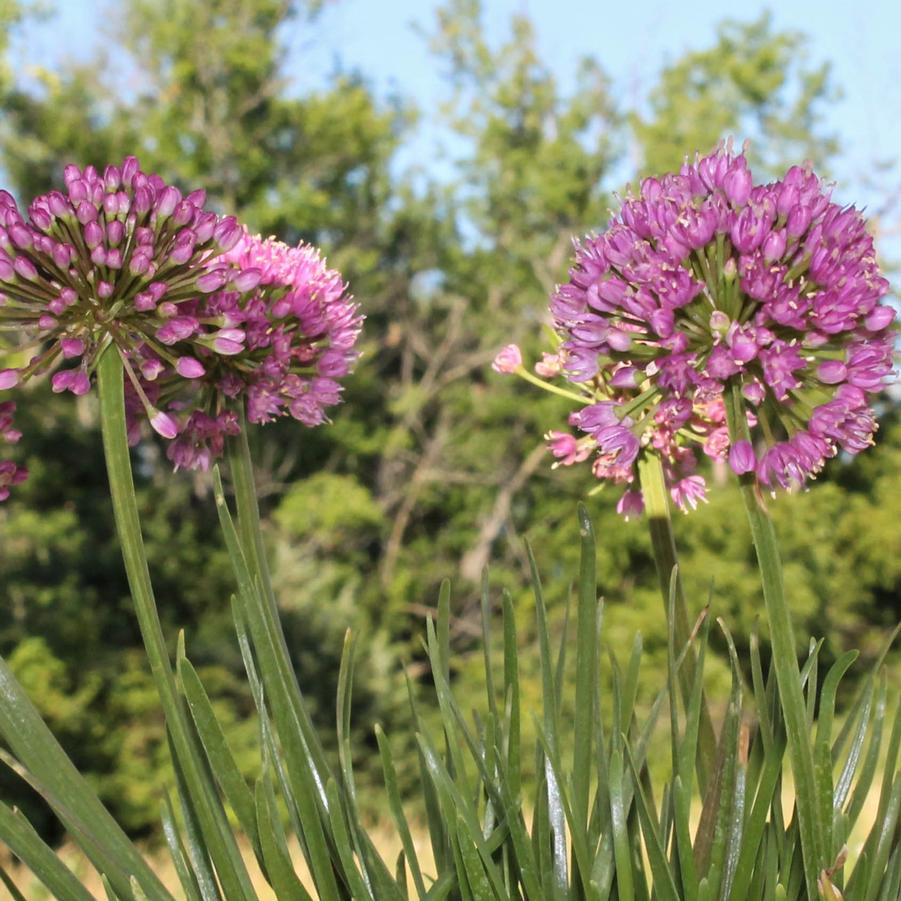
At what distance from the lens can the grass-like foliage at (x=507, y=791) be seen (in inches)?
44.6

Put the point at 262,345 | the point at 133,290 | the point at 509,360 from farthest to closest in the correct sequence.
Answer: the point at 509,360 < the point at 262,345 < the point at 133,290

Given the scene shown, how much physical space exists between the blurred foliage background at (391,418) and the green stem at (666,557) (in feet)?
42.5

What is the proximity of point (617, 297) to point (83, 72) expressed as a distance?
1918cm

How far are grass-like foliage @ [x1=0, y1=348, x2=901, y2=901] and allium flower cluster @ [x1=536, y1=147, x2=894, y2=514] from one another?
0.17 meters

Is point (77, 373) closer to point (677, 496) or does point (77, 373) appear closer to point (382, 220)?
point (677, 496)

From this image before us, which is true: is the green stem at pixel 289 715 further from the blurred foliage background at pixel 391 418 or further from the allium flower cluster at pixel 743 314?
the blurred foliage background at pixel 391 418

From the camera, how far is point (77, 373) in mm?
1293

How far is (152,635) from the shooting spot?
1.12m

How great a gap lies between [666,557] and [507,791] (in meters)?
0.34

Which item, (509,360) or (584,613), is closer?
(584,613)

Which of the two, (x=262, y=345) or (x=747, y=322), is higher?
(x=262, y=345)

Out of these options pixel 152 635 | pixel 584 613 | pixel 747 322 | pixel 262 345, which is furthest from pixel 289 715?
pixel 747 322

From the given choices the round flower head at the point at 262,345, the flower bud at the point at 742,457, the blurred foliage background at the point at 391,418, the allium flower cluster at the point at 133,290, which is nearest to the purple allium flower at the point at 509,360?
the round flower head at the point at 262,345

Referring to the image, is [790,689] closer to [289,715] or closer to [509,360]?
[289,715]
